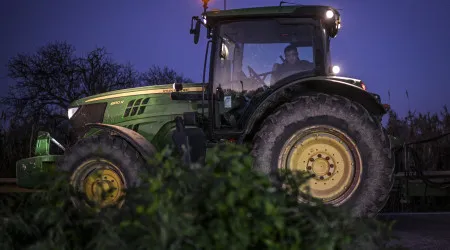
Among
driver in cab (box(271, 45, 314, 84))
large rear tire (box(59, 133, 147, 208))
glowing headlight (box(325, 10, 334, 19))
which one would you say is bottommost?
large rear tire (box(59, 133, 147, 208))

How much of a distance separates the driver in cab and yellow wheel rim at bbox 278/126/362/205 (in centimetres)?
102

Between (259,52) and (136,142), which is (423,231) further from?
(136,142)

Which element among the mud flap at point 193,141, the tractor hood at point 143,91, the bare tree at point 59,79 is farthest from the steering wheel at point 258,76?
the bare tree at point 59,79

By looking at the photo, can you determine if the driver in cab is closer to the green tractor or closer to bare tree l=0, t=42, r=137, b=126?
the green tractor

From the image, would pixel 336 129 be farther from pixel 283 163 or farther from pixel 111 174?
pixel 111 174

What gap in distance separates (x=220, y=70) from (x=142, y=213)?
4889mm

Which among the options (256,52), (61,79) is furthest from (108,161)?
(61,79)

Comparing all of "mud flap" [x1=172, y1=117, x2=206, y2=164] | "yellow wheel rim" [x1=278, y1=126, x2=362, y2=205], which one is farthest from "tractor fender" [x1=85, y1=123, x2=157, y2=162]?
"yellow wheel rim" [x1=278, y1=126, x2=362, y2=205]

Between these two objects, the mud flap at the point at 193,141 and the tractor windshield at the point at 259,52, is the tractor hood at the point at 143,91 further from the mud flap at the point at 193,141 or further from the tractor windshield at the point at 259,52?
the mud flap at the point at 193,141

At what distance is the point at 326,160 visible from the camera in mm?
5500

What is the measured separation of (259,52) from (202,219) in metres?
4.93

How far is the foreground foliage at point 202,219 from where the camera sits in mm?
1598

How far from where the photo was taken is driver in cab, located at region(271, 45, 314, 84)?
626cm

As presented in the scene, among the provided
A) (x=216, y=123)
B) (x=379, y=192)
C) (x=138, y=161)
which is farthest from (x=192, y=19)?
(x=379, y=192)
